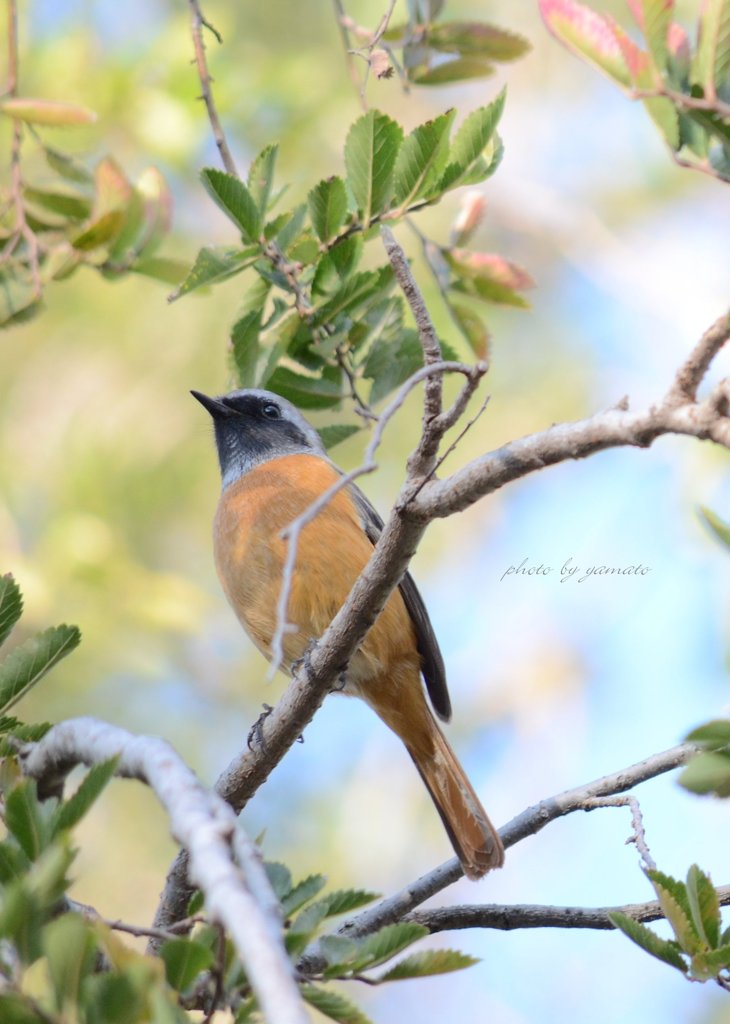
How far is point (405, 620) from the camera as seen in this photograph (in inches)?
200

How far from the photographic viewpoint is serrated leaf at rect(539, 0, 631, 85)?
2355 millimetres

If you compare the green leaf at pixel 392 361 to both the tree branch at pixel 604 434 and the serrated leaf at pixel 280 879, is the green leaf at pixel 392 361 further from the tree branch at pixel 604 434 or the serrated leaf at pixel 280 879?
the serrated leaf at pixel 280 879

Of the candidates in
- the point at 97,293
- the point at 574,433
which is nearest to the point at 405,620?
the point at 574,433

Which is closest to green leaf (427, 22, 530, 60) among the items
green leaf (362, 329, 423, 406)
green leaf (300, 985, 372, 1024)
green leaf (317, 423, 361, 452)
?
green leaf (362, 329, 423, 406)

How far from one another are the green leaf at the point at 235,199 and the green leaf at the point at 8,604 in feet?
4.43

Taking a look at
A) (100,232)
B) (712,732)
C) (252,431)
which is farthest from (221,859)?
(252,431)

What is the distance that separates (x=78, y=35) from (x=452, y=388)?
11.1 ft

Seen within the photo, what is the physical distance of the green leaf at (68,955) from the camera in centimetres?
195

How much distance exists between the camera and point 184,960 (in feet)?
6.98

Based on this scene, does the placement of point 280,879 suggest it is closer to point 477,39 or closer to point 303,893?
point 303,893

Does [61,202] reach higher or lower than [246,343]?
higher

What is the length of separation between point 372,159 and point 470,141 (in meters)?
0.30

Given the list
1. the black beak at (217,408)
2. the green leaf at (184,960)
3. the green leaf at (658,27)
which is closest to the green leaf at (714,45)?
the green leaf at (658,27)

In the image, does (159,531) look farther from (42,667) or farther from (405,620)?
(42,667)
